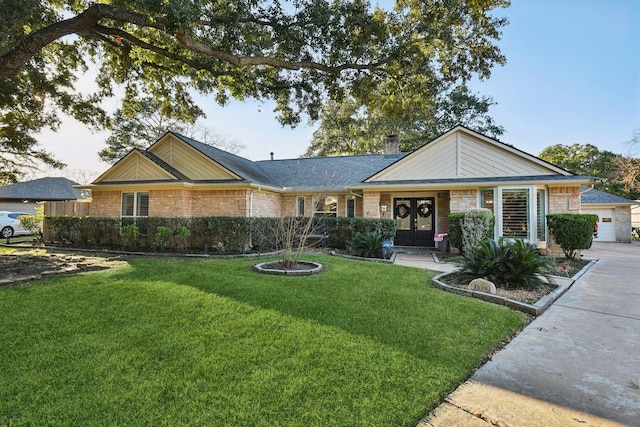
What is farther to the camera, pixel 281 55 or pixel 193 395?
pixel 281 55

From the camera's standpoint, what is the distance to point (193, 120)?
533 inches

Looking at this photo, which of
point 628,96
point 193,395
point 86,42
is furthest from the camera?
point 628,96

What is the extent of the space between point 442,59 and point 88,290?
12.0 m

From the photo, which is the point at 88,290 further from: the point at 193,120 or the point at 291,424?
the point at 193,120

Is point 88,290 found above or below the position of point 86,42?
below

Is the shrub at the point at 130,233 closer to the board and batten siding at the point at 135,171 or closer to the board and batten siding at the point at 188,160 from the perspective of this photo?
the board and batten siding at the point at 135,171

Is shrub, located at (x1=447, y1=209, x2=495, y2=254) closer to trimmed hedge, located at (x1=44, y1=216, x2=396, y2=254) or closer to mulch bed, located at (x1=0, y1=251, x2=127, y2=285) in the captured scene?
trimmed hedge, located at (x1=44, y1=216, x2=396, y2=254)

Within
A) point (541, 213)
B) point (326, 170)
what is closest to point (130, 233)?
point (326, 170)

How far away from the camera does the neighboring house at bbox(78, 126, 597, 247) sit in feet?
38.5

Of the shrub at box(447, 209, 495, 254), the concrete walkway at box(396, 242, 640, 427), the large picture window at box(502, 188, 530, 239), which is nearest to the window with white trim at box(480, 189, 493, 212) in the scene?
the large picture window at box(502, 188, 530, 239)

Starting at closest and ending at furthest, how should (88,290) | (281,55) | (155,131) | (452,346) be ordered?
(452,346) → (88,290) → (281,55) → (155,131)

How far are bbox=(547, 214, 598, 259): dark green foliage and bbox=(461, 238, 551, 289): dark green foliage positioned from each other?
5434 mm

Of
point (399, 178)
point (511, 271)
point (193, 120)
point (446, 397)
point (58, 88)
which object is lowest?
point (446, 397)

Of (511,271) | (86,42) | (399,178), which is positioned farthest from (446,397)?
(86,42)
